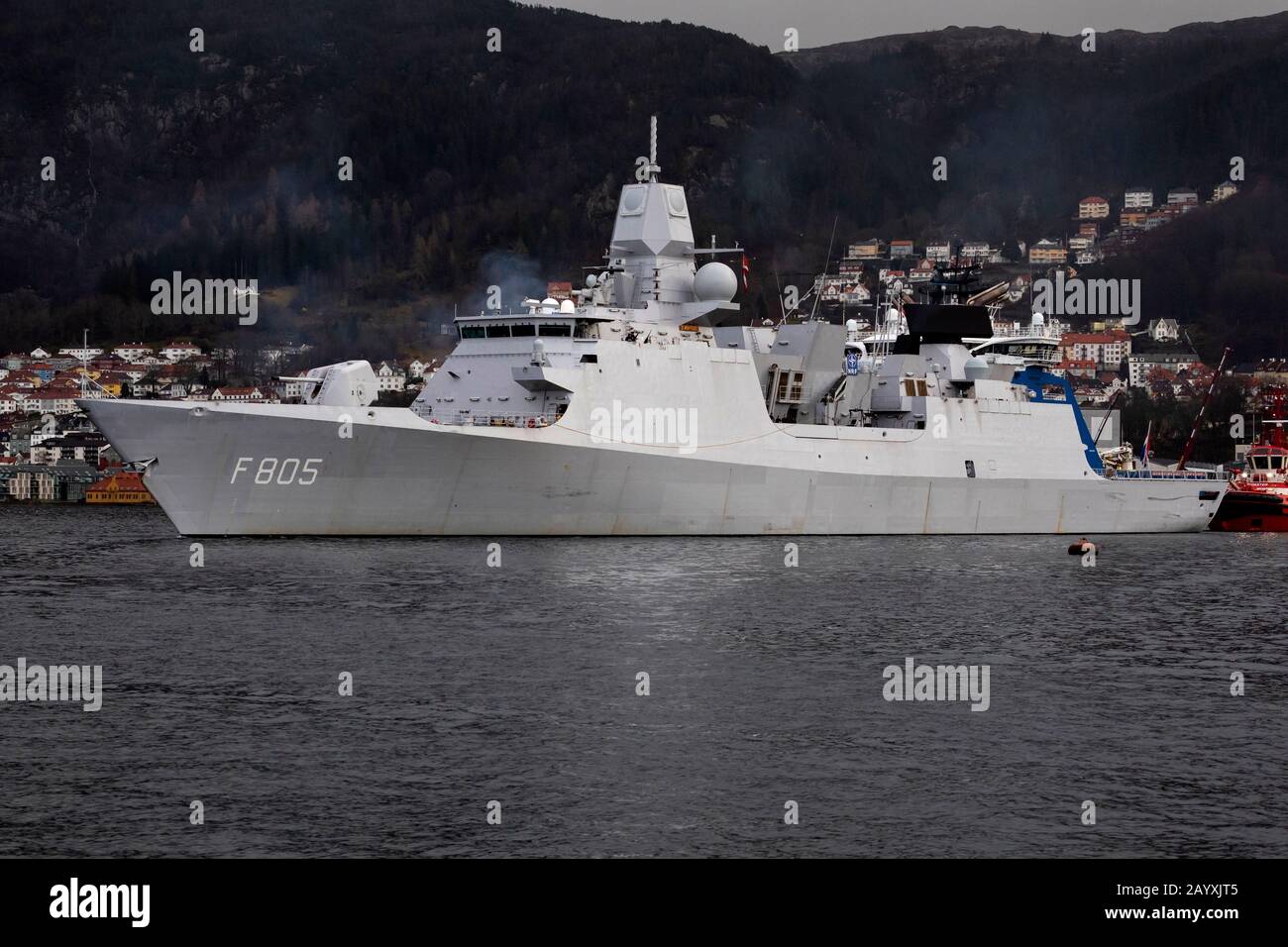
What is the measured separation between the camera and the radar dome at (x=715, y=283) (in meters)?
35.1

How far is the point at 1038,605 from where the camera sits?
25328mm

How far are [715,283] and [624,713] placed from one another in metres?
20.3

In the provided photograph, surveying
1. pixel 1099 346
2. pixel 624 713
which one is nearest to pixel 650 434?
pixel 624 713

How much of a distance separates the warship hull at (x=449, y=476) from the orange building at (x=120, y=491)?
48374mm

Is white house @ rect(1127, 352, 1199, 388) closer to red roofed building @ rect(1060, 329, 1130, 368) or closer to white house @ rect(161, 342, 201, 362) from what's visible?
red roofed building @ rect(1060, 329, 1130, 368)

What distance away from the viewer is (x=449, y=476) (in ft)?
97.6

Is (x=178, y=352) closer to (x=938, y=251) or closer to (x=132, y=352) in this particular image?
(x=132, y=352)

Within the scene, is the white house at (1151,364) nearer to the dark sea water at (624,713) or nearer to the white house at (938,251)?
the white house at (938,251)

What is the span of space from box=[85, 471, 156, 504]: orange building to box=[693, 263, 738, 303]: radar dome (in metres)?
47.9

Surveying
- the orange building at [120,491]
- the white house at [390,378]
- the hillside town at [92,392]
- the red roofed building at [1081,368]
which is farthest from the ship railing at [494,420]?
the red roofed building at [1081,368]

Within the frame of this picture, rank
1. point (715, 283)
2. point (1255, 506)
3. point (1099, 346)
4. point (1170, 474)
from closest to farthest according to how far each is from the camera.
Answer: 1. point (715, 283)
2. point (1170, 474)
3. point (1255, 506)
4. point (1099, 346)
